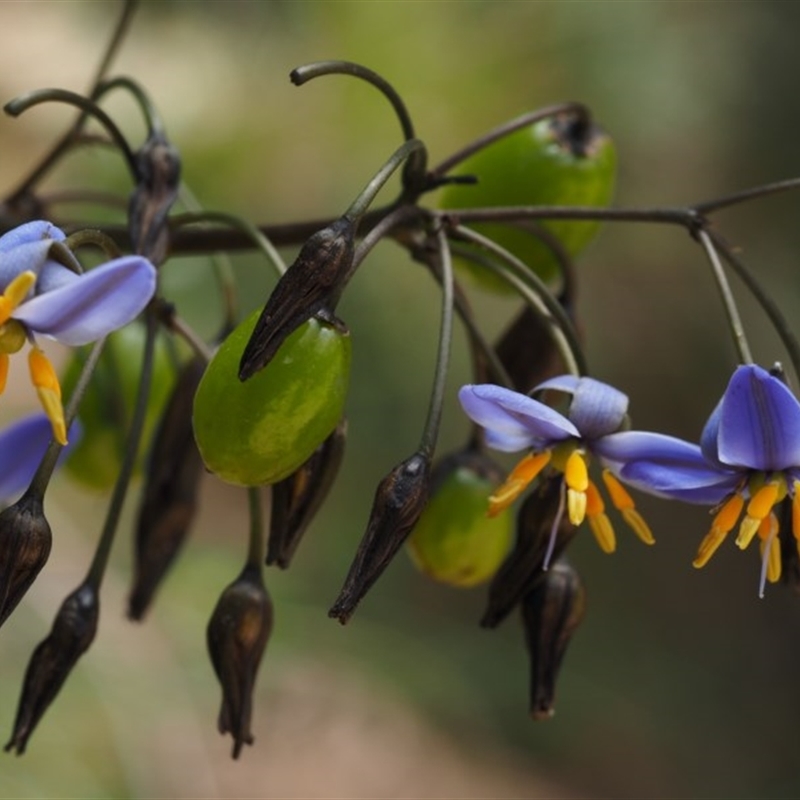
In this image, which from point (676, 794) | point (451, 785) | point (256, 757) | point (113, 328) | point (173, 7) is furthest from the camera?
point (676, 794)

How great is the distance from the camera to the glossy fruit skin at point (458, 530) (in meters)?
0.86

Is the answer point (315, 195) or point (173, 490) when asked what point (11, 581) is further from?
point (315, 195)

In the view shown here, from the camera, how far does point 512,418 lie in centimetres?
67

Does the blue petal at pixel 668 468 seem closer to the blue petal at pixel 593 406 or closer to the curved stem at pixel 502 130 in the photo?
the blue petal at pixel 593 406

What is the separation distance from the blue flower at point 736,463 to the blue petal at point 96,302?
256 mm

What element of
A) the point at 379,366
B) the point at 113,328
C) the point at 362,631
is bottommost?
the point at 362,631

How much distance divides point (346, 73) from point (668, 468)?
0.25 metres

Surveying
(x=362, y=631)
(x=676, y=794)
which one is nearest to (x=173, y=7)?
(x=362, y=631)

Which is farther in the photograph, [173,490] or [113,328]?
[173,490]

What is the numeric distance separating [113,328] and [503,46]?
2636 mm

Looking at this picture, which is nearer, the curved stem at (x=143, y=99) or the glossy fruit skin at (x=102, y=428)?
the curved stem at (x=143, y=99)

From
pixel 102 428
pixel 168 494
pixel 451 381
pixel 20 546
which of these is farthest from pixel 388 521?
pixel 451 381

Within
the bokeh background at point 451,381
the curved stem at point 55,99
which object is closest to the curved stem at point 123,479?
the curved stem at point 55,99

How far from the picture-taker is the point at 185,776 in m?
2.49
